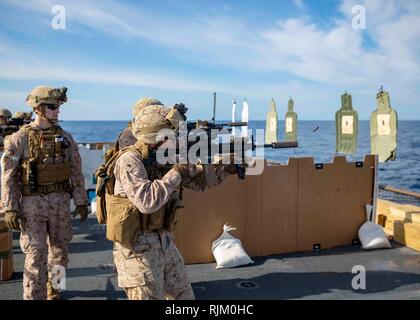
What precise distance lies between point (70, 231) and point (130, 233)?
163cm

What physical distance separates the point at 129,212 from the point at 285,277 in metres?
2.83

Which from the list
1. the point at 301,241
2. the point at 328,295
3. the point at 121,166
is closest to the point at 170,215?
the point at 121,166

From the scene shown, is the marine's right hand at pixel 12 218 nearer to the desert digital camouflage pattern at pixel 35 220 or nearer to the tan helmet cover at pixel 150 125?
the desert digital camouflage pattern at pixel 35 220

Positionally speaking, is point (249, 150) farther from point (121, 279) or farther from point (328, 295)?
point (328, 295)

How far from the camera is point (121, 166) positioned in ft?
9.21

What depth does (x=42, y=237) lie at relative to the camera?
393 centimetres

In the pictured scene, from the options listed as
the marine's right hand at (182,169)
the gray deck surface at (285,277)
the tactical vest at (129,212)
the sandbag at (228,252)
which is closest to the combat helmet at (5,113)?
the gray deck surface at (285,277)

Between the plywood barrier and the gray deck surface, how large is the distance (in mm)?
240

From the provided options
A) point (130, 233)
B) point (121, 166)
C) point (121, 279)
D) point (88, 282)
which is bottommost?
point (88, 282)

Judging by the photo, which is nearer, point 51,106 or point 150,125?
point 150,125

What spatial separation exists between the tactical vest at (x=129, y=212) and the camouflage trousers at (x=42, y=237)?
3.78ft

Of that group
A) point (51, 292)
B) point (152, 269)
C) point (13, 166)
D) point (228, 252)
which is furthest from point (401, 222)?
point (13, 166)

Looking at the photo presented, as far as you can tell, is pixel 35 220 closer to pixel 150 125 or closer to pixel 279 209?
pixel 150 125

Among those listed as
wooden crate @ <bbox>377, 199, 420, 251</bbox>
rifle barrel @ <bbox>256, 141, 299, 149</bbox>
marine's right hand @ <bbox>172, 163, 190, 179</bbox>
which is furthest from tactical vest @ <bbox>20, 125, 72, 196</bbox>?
wooden crate @ <bbox>377, 199, 420, 251</bbox>
